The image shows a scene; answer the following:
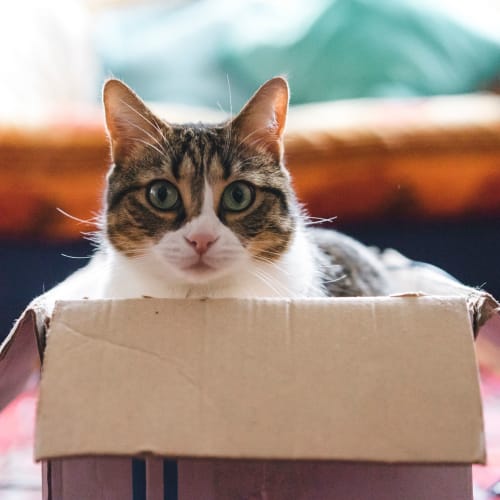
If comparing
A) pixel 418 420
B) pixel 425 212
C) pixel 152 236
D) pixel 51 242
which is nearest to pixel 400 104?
pixel 425 212

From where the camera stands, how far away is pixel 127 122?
3.99 ft

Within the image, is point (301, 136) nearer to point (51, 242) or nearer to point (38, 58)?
point (51, 242)

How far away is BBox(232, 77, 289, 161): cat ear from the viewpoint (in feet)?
3.94

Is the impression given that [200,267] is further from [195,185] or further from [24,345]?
[24,345]

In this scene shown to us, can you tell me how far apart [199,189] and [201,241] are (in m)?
0.12

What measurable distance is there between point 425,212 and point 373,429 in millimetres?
1501

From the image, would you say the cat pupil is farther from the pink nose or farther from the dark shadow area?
the dark shadow area

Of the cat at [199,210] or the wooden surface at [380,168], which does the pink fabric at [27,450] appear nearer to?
the cat at [199,210]

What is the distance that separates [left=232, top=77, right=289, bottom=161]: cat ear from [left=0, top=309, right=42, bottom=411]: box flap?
54 centimetres

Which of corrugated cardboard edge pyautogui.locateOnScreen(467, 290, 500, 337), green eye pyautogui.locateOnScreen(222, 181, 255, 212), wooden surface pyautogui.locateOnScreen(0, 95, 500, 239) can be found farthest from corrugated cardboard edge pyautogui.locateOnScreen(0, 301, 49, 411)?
wooden surface pyautogui.locateOnScreen(0, 95, 500, 239)

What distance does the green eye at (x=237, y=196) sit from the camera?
3.78ft

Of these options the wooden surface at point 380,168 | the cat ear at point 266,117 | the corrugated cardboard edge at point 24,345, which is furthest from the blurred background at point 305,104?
the corrugated cardboard edge at point 24,345

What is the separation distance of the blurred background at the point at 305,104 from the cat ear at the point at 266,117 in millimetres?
553

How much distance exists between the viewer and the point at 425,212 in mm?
2182
